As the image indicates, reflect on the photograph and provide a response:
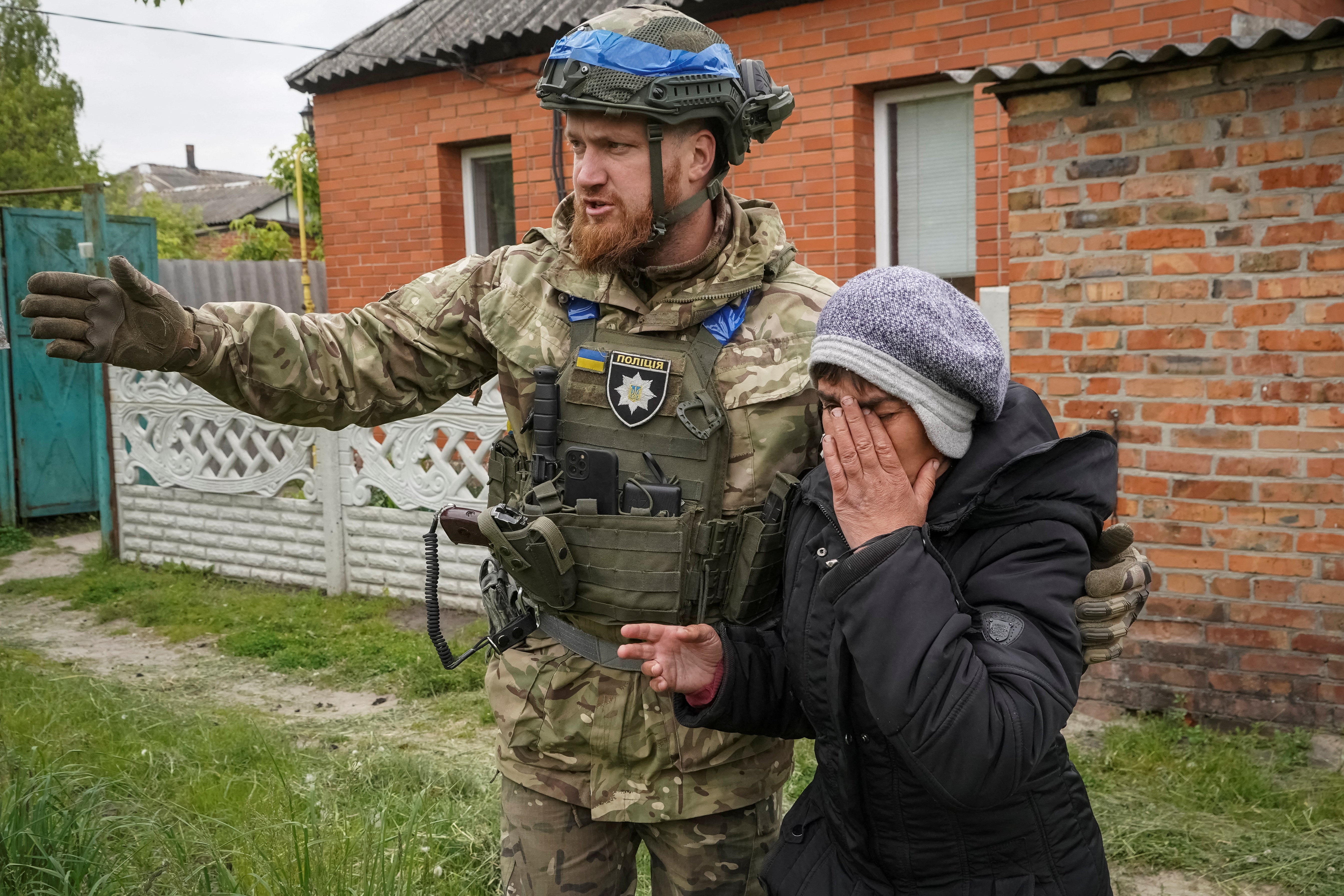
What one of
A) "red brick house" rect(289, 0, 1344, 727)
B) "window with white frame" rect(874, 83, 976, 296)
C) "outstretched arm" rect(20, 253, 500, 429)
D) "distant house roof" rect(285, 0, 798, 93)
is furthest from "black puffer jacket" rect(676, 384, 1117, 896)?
"distant house roof" rect(285, 0, 798, 93)

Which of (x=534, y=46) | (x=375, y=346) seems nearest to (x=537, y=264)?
(x=375, y=346)

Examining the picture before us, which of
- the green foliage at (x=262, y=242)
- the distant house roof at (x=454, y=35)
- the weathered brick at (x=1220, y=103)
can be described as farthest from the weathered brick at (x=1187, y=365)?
the green foliage at (x=262, y=242)

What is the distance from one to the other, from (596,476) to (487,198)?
805 centimetres

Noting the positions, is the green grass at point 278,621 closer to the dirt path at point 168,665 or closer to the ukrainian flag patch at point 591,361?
the dirt path at point 168,665

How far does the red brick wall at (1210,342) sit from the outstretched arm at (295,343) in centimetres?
288

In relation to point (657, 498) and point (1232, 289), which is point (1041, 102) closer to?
point (1232, 289)

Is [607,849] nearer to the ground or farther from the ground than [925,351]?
nearer to the ground

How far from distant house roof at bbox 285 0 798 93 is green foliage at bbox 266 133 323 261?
3.64 metres

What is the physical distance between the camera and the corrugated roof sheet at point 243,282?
12.9m

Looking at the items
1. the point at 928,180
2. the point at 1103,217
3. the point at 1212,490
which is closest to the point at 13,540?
the point at 928,180

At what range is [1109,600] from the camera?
1.67 meters

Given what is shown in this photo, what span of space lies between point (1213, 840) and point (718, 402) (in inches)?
99.5

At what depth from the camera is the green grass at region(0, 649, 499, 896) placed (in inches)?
110

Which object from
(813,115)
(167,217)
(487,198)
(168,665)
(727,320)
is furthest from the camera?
(167,217)
